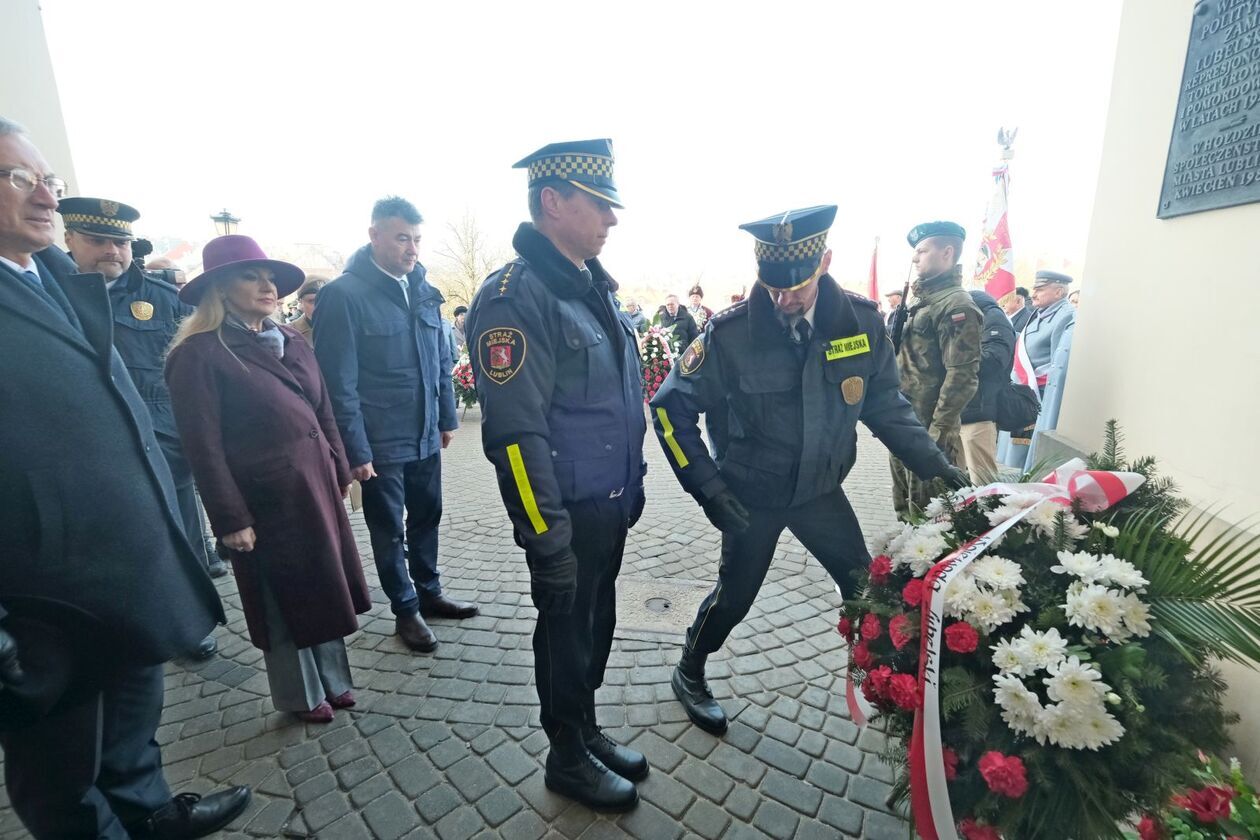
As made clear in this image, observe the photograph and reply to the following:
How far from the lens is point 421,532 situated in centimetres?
370

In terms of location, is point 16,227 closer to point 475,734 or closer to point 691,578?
point 475,734

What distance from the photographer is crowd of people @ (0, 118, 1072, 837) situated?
1727 mm

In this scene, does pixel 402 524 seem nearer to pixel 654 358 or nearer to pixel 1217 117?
pixel 1217 117

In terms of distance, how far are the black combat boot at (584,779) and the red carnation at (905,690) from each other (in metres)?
1.25

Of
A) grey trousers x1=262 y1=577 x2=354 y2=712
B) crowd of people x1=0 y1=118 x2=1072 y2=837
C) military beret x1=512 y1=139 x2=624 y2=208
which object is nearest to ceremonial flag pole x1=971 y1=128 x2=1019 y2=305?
crowd of people x1=0 y1=118 x2=1072 y2=837

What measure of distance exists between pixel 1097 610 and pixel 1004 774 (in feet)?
1.57

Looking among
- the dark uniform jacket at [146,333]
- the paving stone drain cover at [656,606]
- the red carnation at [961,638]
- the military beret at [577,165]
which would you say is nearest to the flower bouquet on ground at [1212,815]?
the red carnation at [961,638]

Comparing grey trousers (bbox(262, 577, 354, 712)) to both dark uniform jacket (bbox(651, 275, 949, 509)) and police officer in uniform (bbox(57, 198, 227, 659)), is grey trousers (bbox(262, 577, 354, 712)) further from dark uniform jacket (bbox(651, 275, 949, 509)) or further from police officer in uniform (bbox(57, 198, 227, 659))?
dark uniform jacket (bbox(651, 275, 949, 509))

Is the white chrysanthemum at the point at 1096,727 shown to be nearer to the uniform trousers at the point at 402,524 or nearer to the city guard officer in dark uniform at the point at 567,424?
the city guard officer in dark uniform at the point at 567,424

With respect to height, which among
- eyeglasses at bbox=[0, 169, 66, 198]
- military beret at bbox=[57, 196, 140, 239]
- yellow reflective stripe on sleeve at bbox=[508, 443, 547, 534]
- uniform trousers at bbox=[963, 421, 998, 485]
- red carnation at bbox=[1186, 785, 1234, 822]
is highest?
military beret at bbox=[57, 196, 140, 239]

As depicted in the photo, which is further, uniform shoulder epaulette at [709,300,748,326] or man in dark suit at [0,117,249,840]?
uniform shoulder epaulette at [709,300,748,326]

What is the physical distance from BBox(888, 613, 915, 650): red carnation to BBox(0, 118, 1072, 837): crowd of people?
0.82 meters

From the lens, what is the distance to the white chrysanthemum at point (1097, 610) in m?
1.45

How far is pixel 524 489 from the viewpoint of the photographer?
6.37 ft
